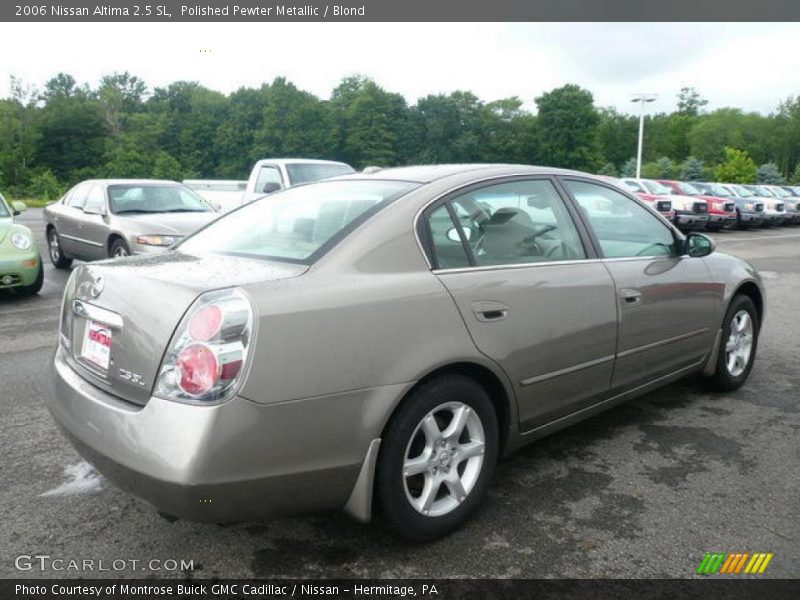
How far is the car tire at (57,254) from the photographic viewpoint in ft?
35.4

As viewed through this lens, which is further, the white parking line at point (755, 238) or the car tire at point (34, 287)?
the white parking line at point (755, 238)

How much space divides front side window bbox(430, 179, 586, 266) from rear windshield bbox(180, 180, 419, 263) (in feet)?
0.97

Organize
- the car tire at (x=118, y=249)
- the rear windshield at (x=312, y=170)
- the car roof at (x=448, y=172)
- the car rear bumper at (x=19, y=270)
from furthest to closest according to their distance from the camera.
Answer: the rear windshield at (x=312, y=170) → the car tire at (x=118, y=249) → the car rear bumper at (x=19, y=270) → the car roof at (x=448, y=172)

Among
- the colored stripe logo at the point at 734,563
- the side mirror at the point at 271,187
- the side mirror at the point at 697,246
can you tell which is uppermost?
the side mirror at the point at 271,187

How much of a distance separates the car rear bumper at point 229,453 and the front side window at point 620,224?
71.1 inches

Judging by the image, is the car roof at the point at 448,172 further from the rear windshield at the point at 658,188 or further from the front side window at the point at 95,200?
the rear windshield at the point at 658,188

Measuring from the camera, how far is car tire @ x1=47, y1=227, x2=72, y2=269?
35.4 feet

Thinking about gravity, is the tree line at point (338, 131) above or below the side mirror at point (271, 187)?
above

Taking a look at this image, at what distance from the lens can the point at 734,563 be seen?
2.53m

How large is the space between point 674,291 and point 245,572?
2.74 meters

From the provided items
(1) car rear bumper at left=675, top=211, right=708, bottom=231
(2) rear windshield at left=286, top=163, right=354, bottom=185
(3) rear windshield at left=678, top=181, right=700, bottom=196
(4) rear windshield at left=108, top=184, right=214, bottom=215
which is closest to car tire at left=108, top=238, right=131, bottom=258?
(4) rear windshield at left=108, top=184, right=214, bottom=215

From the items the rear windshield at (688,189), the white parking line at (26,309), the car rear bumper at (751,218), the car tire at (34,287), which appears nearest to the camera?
the white parking line at (26,309)

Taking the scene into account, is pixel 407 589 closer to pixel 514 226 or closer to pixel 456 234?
pixel 456 234

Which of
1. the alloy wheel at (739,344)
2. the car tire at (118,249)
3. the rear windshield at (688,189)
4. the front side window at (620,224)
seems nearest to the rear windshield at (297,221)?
the front side window at (620,224)
